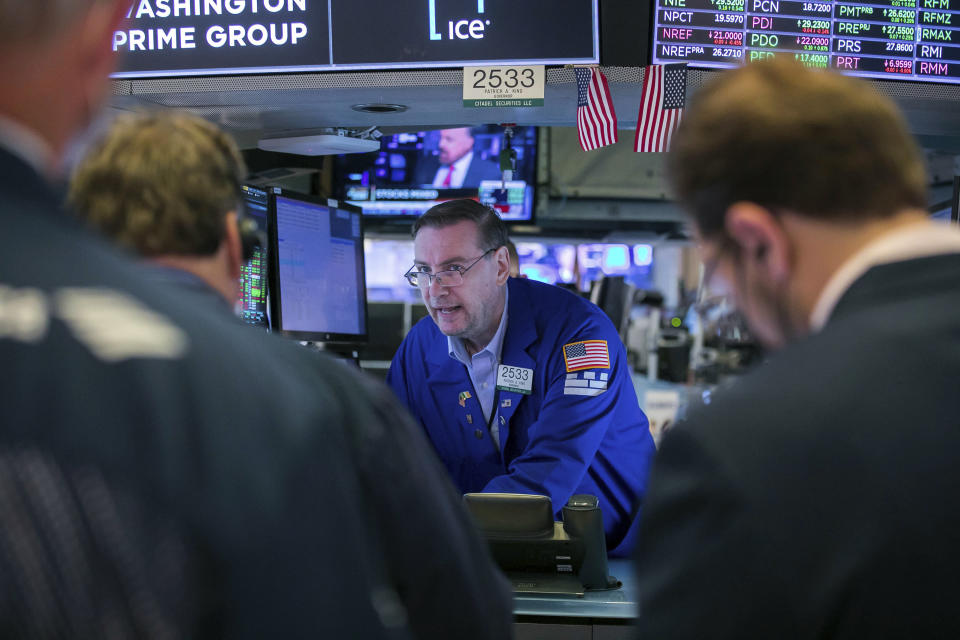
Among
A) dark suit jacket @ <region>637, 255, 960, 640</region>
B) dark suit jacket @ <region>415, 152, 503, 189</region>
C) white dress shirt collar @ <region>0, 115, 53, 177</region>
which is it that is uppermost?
dark suit jacket @ <region>415, 152, 503, 189</region>

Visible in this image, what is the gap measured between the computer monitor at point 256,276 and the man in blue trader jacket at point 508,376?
66 cm

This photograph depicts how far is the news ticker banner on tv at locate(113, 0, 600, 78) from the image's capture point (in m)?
2.74

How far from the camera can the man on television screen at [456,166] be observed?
21.2 ft

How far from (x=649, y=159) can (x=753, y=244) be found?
1095 centimetres

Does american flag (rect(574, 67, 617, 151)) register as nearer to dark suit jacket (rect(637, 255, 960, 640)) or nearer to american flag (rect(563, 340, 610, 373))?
american flag (rect(563, 340, 610, 373))

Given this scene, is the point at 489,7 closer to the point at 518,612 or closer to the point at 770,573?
the point at 518,612

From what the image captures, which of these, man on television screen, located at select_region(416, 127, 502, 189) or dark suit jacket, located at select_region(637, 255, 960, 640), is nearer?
dark suit jacket, located at select_region(637, 255, 960, 640)

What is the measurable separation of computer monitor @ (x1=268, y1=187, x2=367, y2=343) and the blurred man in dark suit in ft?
6.02

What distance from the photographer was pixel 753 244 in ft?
3.30

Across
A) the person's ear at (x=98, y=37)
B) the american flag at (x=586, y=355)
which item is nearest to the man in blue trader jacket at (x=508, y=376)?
the american flag at (x=586, y=355)

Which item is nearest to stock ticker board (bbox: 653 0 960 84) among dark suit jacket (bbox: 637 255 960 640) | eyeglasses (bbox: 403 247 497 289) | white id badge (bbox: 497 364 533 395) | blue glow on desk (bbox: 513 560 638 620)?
eyeglasses (bbox: 403 247 497 289)

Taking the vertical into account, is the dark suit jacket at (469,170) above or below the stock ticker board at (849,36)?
below

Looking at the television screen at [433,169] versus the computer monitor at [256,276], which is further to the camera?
the television screen at [433,169]

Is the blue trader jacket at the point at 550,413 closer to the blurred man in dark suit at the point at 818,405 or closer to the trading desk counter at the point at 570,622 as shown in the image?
the trading desk counter at the point at 570,622
